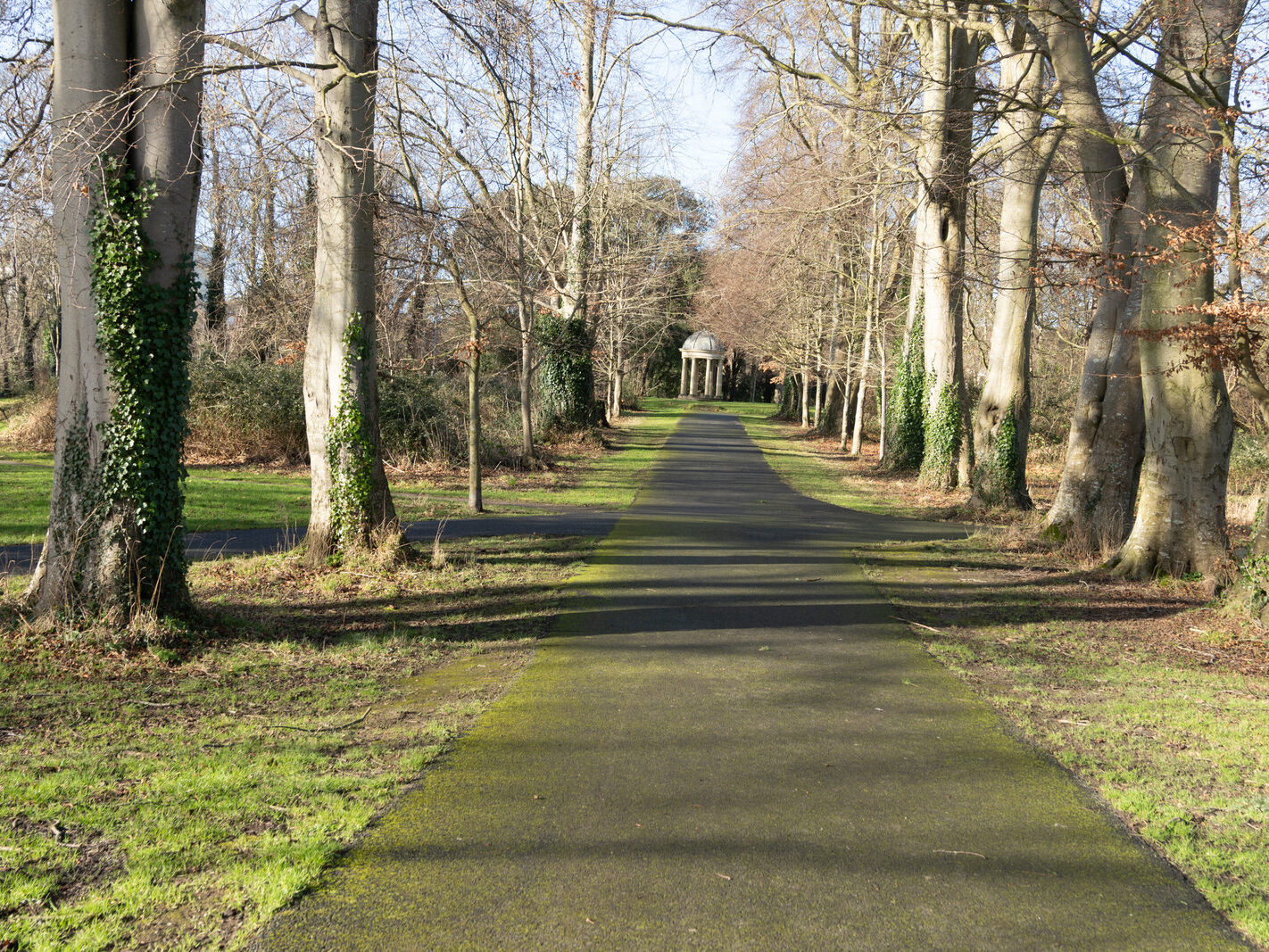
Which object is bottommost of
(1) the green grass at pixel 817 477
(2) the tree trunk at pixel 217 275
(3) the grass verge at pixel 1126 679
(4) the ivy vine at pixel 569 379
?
(3) the grass verge at pixel 1126 679

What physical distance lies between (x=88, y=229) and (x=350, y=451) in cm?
347

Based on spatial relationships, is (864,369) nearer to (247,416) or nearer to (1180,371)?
(247,416)

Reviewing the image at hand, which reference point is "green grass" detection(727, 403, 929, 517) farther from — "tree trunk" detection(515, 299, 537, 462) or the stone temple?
the stone temple

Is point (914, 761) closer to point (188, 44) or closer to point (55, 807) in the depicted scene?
point (55, 807)

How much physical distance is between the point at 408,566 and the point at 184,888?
6.53 metres

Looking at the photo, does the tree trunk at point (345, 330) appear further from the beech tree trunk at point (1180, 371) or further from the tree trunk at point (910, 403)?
the tree trunk at point (910, 403)

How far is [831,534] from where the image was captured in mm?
14336

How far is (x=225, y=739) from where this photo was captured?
17.5 ft

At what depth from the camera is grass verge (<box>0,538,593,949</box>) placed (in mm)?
3535

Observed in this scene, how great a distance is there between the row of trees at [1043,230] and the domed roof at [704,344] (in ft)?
138

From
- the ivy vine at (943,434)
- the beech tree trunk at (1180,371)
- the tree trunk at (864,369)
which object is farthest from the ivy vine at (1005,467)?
the tree trunk at (864,369)

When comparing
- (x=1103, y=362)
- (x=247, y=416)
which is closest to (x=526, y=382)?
(x=247, y=416)

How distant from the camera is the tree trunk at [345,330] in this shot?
379 inches

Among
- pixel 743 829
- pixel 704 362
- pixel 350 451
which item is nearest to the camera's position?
pixel 743 829
